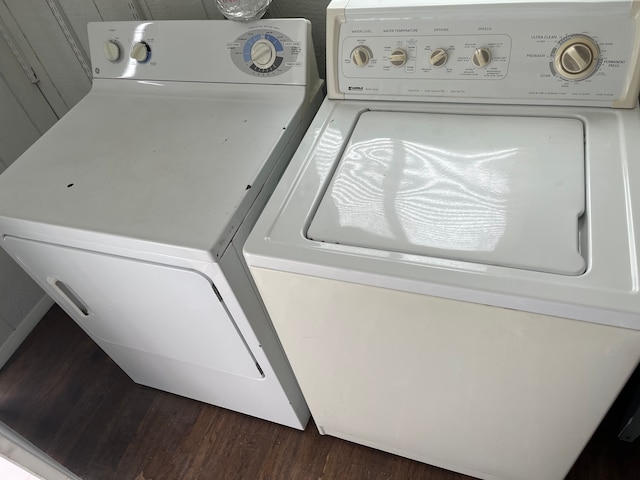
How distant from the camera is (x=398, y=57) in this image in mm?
1082

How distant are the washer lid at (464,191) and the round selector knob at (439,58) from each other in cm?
11

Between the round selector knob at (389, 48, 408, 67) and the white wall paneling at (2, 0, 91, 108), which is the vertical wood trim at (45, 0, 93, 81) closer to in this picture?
the white wall paneling at (2, 0, 91, 108)

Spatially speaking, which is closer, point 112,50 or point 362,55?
point 362,55

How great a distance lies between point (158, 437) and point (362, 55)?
4.57ft

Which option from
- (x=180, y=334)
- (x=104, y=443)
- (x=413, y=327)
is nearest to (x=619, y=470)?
(x=413, y=327)

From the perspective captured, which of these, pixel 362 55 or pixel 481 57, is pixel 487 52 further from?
pixel 362 55

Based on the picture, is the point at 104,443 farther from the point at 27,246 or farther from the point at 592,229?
the point at 592,229

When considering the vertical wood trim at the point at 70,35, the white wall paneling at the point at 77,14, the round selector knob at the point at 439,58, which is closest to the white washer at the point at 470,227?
the round selector knob at the point at 439,58

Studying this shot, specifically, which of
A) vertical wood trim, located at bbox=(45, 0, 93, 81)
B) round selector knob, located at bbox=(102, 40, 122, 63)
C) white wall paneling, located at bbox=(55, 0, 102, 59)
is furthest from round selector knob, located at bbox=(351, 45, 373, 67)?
vertical wood trim, located at bbox=(45, 0, 93, 81)

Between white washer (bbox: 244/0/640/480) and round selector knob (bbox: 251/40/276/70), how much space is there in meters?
0.19

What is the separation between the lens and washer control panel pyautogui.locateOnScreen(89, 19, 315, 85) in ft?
4.04

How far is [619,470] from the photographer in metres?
1.39

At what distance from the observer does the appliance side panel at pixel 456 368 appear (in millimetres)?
808

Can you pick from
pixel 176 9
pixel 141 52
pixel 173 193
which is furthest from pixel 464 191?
pixel 176 9
